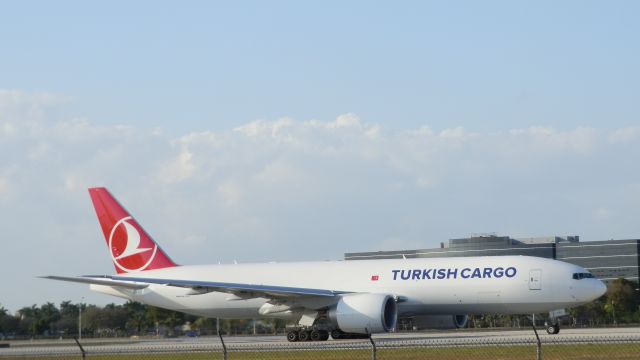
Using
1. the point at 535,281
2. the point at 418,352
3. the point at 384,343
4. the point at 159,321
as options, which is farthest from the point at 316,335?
the point at 159,321

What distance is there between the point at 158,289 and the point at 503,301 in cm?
1884

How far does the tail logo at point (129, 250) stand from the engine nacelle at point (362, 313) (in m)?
14.1

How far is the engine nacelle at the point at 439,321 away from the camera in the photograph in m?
51.4

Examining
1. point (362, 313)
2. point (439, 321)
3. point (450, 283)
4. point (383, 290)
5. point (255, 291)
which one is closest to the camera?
point (362, 313)

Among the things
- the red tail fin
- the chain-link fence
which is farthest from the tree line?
the chain-link fence

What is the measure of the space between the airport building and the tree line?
38276mm

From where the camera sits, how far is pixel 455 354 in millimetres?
32594

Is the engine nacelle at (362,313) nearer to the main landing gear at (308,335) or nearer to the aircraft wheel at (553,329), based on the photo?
the main landing gear at (308,335)

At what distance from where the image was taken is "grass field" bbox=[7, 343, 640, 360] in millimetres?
30812

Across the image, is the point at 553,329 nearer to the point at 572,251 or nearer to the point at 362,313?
the point at 362,313

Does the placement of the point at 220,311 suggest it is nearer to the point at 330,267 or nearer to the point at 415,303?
the point at 330,267

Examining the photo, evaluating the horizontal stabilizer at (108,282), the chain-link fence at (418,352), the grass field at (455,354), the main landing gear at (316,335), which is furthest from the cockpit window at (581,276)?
the horizontal stabilizer at (108,282)

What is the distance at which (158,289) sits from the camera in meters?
56.7

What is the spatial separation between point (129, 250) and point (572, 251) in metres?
108
